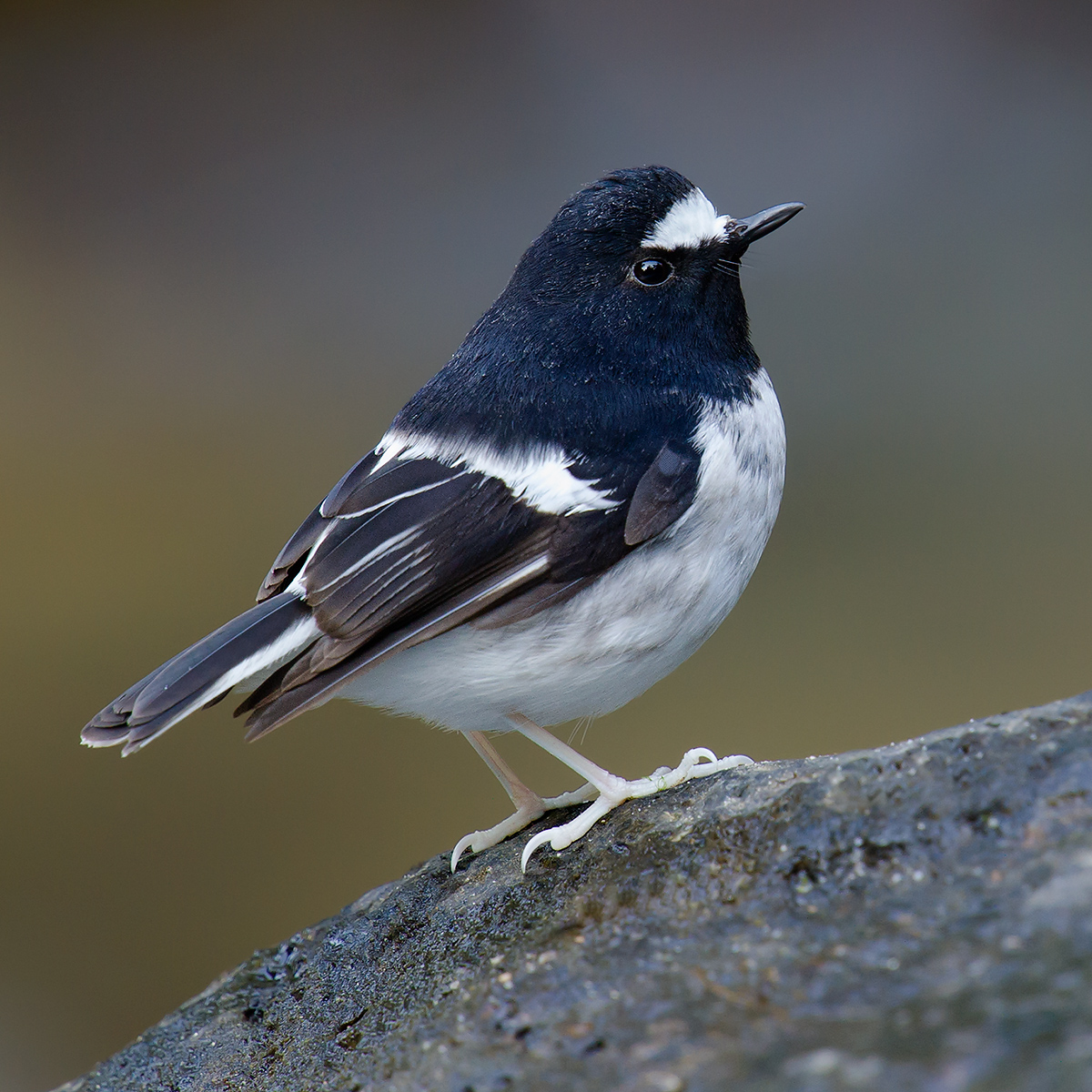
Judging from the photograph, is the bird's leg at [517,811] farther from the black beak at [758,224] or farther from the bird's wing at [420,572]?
the black beak at [758,224]

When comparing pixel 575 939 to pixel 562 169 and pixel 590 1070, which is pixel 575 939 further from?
pixel 562 169

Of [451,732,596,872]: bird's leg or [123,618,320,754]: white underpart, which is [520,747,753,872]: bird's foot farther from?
[123,618,320,754]: white underpart

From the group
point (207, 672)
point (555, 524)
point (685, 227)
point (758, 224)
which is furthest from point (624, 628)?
point (758, 224)

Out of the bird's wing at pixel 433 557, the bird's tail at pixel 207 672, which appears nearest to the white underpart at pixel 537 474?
the bird's wing at pixel 433 557

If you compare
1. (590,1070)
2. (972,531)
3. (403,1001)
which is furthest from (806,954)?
(972,531)

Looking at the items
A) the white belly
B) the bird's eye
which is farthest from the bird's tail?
the bird's eye
